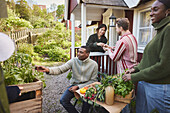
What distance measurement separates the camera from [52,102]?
3564 millimetres

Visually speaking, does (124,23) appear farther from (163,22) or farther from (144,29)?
(144,29)

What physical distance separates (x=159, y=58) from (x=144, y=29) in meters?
2.86

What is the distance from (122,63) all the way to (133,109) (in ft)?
4.92

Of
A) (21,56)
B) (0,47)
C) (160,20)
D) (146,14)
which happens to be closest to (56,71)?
(21,56)

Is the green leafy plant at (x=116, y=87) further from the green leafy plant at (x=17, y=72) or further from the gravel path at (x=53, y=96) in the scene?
the gravel path at (x=53, y=96)

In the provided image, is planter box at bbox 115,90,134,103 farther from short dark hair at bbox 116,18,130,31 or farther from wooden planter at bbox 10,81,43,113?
short dark hair at bbox 116,18,130,31

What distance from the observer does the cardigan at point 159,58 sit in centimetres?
117

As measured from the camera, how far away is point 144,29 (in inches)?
149

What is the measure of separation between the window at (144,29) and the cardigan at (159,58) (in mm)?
2533

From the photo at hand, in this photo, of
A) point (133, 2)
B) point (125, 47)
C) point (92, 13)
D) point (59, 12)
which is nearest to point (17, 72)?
point (125, 47)

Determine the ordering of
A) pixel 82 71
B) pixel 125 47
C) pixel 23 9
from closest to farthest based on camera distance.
→ 1. pixel 125 47
2. pixel 82 71
3. pixel 23 9

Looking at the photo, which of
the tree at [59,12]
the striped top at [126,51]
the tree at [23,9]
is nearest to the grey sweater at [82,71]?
the striped top at [126,51]

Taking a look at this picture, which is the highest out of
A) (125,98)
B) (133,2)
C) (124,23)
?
(133,2)

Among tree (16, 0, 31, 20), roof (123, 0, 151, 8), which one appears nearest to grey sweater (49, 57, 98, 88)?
roof (123, 0, 151, 8)
